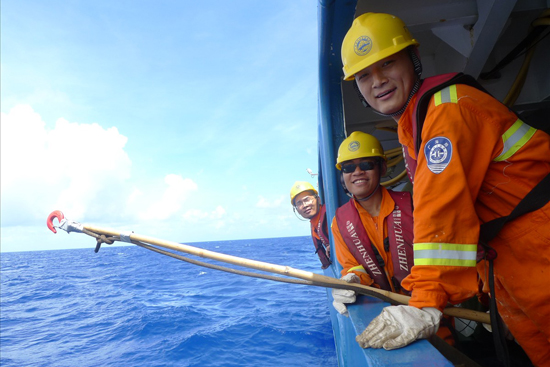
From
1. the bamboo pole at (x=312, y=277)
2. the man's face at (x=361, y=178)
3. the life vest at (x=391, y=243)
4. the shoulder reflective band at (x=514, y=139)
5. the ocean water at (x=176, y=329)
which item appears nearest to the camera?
the shoulder reflective band at (x=514, y=139)

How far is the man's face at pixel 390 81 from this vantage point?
5.16 ft

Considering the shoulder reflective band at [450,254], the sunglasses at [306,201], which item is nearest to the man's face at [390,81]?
the shoulder reflective band at [450,254]

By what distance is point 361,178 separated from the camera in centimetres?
274

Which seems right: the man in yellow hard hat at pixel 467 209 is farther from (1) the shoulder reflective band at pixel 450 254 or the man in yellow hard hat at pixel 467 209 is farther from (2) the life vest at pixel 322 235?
(2) the life vest at pixel 322 235

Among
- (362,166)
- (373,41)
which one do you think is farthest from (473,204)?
(362,166)

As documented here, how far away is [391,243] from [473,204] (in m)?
1.34

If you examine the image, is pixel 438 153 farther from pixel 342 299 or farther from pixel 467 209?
pixel 342 299

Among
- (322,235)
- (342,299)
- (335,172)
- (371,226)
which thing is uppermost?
(335,172)

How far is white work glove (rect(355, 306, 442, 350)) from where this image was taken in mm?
1221

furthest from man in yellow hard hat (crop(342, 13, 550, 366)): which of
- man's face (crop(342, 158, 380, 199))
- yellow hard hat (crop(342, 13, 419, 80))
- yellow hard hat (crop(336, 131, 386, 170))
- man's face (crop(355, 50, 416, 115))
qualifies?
yellow hard hat (crop(336, 131, 386, 170))

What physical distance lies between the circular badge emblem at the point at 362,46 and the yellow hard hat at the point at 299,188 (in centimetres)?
495

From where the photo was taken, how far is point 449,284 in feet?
3.95

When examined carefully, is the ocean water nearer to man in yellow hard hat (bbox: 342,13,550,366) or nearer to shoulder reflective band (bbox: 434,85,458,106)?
man in yellow hard hat (bbox: 342,13,550,366)

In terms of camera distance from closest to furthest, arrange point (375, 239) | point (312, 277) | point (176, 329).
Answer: point (312, 277) → point (375, 239) → point (176, 329)
